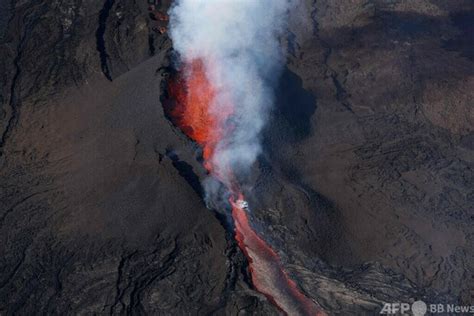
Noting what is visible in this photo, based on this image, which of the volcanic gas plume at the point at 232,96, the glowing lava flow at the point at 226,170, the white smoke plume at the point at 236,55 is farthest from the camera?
the white smoke plume at the point at 236,55

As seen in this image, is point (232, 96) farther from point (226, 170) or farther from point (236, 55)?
point (226, 170)

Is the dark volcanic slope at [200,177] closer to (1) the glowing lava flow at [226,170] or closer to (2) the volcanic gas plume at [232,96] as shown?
(1) the glowing lava flow at [226,170]

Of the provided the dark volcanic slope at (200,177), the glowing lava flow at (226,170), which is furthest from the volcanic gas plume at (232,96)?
the dark volcanic slope at (200,177)

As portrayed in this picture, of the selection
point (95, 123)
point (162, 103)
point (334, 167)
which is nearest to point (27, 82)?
point (95, 123)

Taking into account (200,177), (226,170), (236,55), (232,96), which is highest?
(236,55)

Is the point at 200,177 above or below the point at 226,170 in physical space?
above

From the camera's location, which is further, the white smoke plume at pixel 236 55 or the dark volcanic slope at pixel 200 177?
the white smoke plume at pixel 236 55

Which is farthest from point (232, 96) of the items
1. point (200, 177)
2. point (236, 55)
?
point (200, 177)

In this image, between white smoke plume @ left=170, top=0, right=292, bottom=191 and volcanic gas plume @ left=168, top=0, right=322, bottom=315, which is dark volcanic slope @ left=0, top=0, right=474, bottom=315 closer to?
volcanic gas plume @ left=168, top=0, right=322, bottom=315
